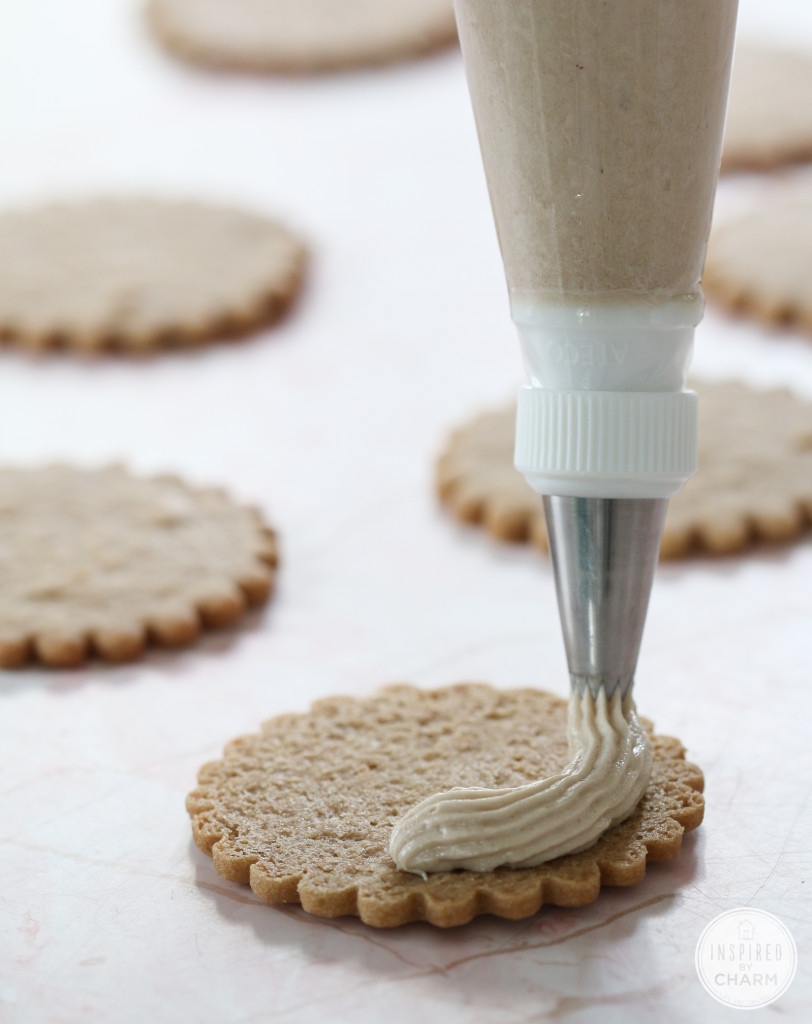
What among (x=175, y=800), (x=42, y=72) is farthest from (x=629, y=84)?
(x=42, y=72)

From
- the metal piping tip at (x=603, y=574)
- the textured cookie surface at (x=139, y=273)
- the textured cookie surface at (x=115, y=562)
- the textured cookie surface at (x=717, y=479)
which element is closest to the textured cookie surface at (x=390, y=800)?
the metal piping tip at (x=603, y=574)

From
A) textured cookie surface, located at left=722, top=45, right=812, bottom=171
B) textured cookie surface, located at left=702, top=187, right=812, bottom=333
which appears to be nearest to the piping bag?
textured cookie surface, located at left=702, top=187, right=812, bottom=333

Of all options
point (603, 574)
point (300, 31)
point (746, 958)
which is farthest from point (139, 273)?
point (746, 958)

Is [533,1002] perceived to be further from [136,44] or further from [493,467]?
[136,44]

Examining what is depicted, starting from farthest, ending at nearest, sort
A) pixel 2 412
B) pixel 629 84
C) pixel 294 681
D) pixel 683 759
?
pixel 2 412 < pixel 294 681 < pixel 683 759 < pixel 629 84

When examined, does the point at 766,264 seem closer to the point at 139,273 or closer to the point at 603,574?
the point at 139,273

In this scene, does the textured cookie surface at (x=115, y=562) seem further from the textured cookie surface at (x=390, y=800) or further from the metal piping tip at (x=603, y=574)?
the metal piping tip at (x=603, y=574)

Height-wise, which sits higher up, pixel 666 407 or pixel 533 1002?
pixel 666 407

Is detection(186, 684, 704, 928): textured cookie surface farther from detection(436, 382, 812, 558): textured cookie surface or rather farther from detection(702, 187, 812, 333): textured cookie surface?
detection(702, 187, 812, 333): textured cookie surface
